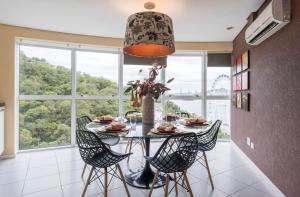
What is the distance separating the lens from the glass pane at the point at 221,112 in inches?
181

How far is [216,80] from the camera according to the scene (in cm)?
459

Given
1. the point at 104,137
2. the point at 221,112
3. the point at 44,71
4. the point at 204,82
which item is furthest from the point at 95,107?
the point at 221,112

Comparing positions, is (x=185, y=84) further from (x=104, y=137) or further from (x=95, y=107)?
(x=104, y=137)

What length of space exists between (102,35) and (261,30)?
2.80 m

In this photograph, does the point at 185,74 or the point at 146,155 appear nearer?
the point at 146,155

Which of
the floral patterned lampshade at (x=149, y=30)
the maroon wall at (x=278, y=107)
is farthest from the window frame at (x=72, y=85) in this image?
the maroon wall at (x=278, y=107)

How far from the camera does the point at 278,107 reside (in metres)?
2.28

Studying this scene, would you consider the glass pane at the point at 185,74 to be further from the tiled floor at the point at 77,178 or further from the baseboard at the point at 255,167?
the tiled floor at the point at 77,178

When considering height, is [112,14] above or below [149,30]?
above

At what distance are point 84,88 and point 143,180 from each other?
2.47 metres

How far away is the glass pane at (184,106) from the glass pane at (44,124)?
2.21m

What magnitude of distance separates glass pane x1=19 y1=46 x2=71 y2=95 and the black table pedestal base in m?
2.35

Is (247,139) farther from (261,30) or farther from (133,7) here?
(133,7)

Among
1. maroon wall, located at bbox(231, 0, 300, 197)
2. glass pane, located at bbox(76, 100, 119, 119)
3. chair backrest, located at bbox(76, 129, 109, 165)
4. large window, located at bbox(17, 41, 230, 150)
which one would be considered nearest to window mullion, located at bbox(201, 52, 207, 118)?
large window, located at bbox(17, 41, 230, 150)
